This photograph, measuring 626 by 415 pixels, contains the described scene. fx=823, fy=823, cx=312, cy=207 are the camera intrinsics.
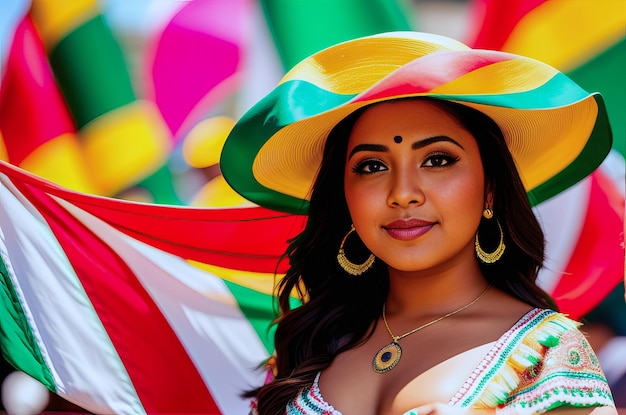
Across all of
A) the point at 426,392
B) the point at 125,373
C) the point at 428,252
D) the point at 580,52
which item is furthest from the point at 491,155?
the point at 125,373

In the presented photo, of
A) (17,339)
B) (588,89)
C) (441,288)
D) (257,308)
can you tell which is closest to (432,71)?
(441,288)

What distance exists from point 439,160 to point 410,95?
0.19m

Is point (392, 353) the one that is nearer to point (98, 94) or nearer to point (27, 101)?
point (98, 94)

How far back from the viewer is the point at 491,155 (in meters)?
1.84

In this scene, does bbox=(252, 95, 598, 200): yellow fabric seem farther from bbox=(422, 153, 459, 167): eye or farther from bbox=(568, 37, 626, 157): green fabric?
bbox=(568, 37, 626, 157): green fabric

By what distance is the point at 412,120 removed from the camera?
1.77 m

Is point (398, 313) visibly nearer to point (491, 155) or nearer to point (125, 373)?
point (491, 155)

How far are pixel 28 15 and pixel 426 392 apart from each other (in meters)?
1.68

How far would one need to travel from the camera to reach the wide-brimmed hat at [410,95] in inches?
62.9

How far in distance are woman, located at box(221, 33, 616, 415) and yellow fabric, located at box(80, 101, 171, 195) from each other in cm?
52

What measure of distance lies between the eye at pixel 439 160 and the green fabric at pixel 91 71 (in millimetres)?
1145

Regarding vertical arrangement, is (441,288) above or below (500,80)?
below

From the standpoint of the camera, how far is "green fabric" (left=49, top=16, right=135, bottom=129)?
2504 millimetres

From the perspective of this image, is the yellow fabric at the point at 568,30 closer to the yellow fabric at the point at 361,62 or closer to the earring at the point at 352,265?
the yellow fabric at the point at 361,62
